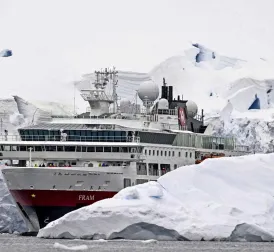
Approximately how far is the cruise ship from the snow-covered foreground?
27.4 feet

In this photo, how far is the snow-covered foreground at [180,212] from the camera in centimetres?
4378

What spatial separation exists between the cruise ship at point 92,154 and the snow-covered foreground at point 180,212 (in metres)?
8.34

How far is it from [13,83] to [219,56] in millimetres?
12577

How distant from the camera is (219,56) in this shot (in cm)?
8700

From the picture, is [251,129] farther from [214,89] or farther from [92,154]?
[92,154]

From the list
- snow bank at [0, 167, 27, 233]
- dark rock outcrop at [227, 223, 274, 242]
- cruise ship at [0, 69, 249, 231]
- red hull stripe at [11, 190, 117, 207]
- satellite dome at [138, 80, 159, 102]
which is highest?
satellite dome at [138, 80, 159, 102]

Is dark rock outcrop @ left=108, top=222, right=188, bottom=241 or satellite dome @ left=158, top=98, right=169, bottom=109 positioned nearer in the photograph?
dark rock outcrop @ left=108, top=222, right=188, bottom=241

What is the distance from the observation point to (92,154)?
5650cm

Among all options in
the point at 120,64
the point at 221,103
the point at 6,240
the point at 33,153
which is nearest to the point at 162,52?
the point at 120,64

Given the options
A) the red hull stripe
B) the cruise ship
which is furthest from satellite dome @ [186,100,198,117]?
the red hull stripe

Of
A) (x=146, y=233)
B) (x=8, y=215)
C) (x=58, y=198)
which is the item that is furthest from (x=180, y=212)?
(x=8, y=215)

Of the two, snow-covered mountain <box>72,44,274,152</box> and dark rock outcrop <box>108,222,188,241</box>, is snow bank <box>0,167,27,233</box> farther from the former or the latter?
snow-covered mountain <box>72,44,274,152</box>

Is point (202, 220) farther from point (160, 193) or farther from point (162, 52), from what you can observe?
point (162, 52)

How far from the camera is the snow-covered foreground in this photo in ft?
144
